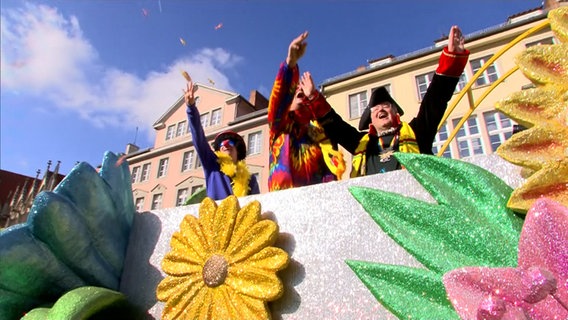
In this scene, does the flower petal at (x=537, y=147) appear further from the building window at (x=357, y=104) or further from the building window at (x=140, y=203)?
the building window at (x=140, y=203)

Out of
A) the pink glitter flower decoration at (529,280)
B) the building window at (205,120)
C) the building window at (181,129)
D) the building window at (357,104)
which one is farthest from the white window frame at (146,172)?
the pink glitter flower decoration at (529,280)

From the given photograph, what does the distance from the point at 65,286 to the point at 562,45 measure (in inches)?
52.9

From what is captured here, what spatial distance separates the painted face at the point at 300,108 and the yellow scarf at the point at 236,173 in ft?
1.29

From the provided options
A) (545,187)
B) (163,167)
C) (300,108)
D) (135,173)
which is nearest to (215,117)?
(163,167)

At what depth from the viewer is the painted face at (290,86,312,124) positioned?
151cm

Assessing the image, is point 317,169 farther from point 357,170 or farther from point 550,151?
point 550,151

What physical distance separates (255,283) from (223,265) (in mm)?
117

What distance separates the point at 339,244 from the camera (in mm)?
966

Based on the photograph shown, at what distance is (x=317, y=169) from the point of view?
4.93ft

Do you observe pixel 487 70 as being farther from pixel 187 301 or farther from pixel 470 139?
pixel 187 301

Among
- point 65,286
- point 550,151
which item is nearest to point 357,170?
point 550,151

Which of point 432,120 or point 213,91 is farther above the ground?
point 213,91

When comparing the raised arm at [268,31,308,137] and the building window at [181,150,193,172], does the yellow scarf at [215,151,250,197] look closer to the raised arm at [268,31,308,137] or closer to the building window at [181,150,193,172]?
the raised arm at [268,31,308,137]

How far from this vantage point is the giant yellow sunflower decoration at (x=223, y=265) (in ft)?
A: 3.17
